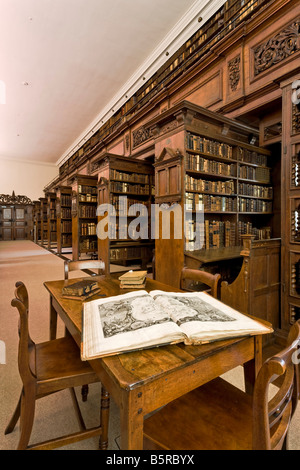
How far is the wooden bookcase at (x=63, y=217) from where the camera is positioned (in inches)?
330

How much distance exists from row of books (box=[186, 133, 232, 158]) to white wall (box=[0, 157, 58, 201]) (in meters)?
13.7

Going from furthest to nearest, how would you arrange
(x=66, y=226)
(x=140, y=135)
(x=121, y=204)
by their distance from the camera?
(x=66, y=226) → (x=140, y=135) → (x=121, y=204)

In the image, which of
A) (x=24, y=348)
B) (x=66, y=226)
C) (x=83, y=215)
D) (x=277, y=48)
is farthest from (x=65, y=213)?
(x=24, y=348)

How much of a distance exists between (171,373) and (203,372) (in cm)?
15

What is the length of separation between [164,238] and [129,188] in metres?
2.40

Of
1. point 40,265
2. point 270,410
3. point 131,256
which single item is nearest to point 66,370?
point 270,410

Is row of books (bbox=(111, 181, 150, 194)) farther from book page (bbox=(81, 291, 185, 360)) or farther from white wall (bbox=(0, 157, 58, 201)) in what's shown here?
white wall (bbox=(0, 157, 58, 201))

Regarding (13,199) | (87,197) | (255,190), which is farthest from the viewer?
(13,199)

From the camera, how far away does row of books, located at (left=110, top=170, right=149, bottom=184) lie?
5.39m

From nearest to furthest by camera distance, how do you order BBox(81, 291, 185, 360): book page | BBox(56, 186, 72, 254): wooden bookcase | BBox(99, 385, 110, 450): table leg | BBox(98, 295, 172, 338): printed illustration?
BBox(81, 291, 185, 360): book page < BBox(98, 295, 172, 338): printed illustration < BBox(99, 385, 110, 450): table leg < BBox(56, 186, 72, 254): wooden bookcase

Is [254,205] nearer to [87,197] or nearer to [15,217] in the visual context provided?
[87,197]

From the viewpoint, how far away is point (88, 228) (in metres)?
6.86

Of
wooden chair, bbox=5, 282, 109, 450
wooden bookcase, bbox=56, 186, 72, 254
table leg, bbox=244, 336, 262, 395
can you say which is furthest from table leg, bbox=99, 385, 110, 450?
wooden bookcase, bbox=56, 186, 72, 254

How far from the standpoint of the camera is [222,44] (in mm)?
3705
